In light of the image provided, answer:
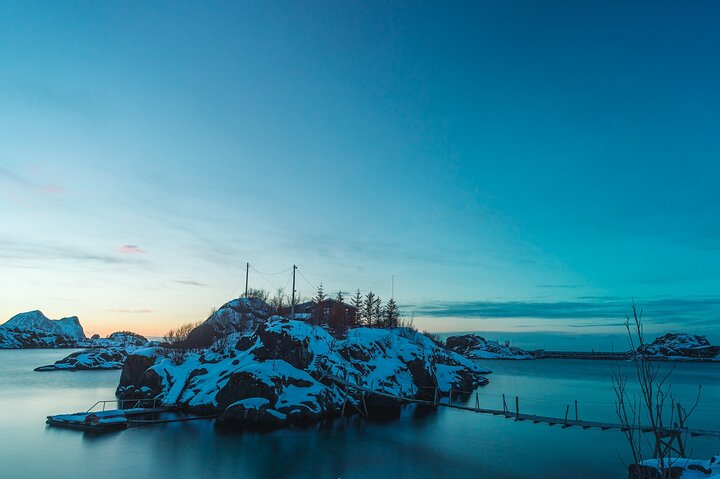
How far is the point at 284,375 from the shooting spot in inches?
2025

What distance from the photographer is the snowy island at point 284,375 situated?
48728 millimetres

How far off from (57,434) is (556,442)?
153 feet

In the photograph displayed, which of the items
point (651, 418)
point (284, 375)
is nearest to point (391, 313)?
point (284, 375)

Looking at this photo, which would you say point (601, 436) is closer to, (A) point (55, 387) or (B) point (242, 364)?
(B) point (242, 364)

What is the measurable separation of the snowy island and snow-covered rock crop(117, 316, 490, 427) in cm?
10

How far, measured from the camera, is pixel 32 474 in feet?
97.9

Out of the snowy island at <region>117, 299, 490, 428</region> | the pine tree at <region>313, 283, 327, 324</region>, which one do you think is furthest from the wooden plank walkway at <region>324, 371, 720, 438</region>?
the pine tree at <region>313, 283, 327, 324</region>

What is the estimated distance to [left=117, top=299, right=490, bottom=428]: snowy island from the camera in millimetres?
48728

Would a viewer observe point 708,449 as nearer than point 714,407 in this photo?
Yes

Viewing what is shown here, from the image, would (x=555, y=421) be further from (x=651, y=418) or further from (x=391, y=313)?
(x=391, y=313)

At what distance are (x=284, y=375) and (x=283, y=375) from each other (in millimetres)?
139

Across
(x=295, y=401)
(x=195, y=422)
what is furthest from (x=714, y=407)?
(x=195, y=422)

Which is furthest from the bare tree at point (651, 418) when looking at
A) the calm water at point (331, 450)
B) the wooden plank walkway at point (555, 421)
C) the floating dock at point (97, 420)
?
the floating dock at point (97, 420)

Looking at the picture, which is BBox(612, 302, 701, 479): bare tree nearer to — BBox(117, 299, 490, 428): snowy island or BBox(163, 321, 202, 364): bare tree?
BBox(117, 299, 490, 428): snowy island
